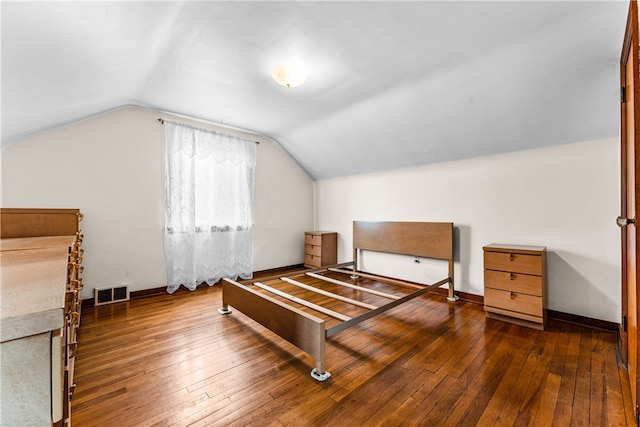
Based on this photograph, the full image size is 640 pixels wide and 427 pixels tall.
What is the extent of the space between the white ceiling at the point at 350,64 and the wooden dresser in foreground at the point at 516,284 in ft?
3.81

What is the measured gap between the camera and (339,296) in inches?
106

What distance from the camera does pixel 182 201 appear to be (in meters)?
3.57

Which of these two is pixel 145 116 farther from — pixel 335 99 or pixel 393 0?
pixel 393 0

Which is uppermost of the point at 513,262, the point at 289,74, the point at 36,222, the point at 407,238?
the point at 289,74

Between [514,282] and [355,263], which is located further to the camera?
[355,263]

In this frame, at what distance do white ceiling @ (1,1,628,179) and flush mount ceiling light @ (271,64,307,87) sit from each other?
9 centimetres

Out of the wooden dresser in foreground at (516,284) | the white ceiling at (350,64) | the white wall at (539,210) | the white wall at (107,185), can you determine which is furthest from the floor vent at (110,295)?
the wooden dresser in foreground at (516,284)

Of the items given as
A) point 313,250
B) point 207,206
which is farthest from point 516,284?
point 207,206

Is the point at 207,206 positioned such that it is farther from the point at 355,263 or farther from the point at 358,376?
the point at 358,376

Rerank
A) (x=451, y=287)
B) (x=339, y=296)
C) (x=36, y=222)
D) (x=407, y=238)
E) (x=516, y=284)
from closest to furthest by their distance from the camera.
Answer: (x=36, y=222) → (x=516, y=284) → (x=339, y=296) → (x=451, y=287) → (x=407, y=238)

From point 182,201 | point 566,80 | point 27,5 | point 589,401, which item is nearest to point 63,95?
point 27,5

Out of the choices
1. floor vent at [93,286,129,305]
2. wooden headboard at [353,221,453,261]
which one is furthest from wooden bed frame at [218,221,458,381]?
floor vent at [93,286,129,305]

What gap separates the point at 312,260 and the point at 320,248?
320mm

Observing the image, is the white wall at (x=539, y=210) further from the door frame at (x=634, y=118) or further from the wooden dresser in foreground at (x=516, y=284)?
the door frame at (x=634, y=118)
